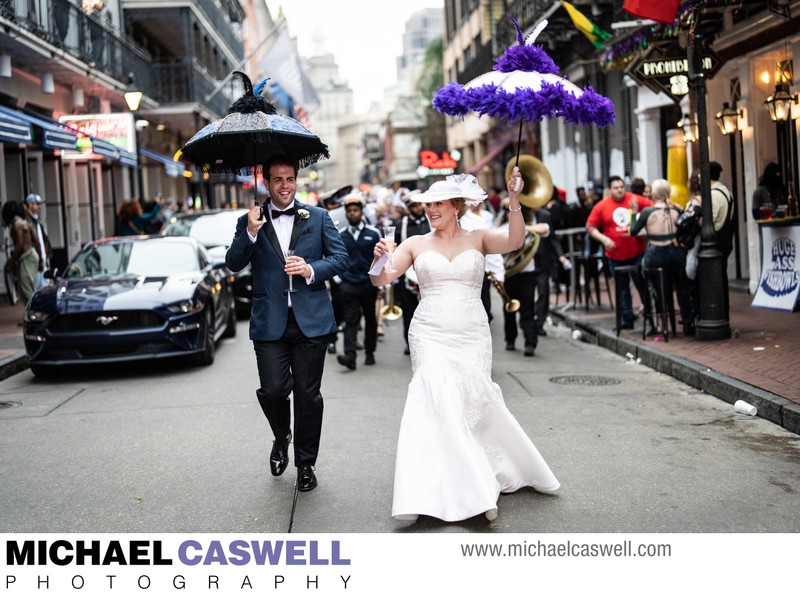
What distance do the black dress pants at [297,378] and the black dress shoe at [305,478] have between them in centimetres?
3

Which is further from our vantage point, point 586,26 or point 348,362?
point 586,26

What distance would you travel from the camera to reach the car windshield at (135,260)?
12.3 m

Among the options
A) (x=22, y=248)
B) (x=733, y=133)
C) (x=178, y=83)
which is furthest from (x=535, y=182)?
(x=178, y=83)

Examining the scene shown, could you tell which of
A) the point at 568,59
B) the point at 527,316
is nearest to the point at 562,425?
the point at 527,316

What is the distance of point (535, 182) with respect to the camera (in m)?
12.6

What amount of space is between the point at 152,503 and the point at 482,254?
2431mm

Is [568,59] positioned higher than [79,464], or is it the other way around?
[568,59]

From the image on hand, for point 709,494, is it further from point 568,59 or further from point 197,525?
point 568,59

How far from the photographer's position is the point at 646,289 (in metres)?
12.3

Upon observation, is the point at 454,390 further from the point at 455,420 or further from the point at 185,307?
the point at 185,307

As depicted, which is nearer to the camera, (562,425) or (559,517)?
(559,517)

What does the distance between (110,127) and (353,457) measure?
17.8m

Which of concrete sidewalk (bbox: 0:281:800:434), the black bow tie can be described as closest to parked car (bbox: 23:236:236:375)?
concrete sidewalk (bbox: 0:281:800:434)

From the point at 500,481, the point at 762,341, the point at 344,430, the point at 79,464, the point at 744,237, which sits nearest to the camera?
the point at 500,481
